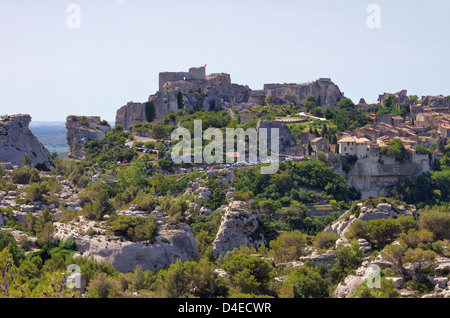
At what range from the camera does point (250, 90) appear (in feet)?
374

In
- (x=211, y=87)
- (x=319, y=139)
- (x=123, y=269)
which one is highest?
(x=211, y=87)

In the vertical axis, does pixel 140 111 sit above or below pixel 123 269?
above

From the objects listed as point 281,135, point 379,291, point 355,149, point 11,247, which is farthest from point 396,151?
point 11,247

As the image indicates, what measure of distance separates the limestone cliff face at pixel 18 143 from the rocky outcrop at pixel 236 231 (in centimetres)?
1825

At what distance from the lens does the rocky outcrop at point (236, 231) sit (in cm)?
4988

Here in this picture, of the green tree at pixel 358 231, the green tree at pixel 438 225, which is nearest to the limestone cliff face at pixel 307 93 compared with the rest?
the green tree at pixel 358 231

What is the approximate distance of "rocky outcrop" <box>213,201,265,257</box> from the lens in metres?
49.9

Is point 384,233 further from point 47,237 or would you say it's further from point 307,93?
point 307,93
